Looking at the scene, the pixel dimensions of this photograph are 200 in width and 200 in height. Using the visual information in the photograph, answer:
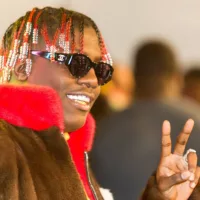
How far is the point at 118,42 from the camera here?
472cm

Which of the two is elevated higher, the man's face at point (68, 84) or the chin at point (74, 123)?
the man's face at point (68, 84)

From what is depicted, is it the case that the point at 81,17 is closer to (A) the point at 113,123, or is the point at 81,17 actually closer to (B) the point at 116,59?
(A) the point at 113,123

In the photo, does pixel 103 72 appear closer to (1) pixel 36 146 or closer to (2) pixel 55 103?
(2) pixel 55 103

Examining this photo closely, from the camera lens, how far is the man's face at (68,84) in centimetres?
169

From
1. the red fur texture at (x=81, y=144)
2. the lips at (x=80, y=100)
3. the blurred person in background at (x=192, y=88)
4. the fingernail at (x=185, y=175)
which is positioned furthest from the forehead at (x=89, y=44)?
the blurred person in background at (x=192, y=88)

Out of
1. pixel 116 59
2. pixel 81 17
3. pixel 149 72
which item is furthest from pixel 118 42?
pixel 81 17

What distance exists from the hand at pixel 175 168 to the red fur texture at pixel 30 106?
1.13 ft

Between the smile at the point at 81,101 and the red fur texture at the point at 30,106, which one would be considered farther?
the smile at the point at 81,101

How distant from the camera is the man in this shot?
1.50 m

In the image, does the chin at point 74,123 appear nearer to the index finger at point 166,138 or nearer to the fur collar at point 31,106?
the fur collar at point 31,106

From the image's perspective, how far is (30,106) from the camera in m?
1.57

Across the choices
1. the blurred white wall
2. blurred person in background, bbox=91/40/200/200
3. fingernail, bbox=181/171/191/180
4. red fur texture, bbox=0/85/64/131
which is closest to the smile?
red fur texture, bbox=0/85/64/131

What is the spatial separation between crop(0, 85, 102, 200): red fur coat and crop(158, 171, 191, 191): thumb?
0.24m

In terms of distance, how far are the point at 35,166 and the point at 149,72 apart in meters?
1.32
